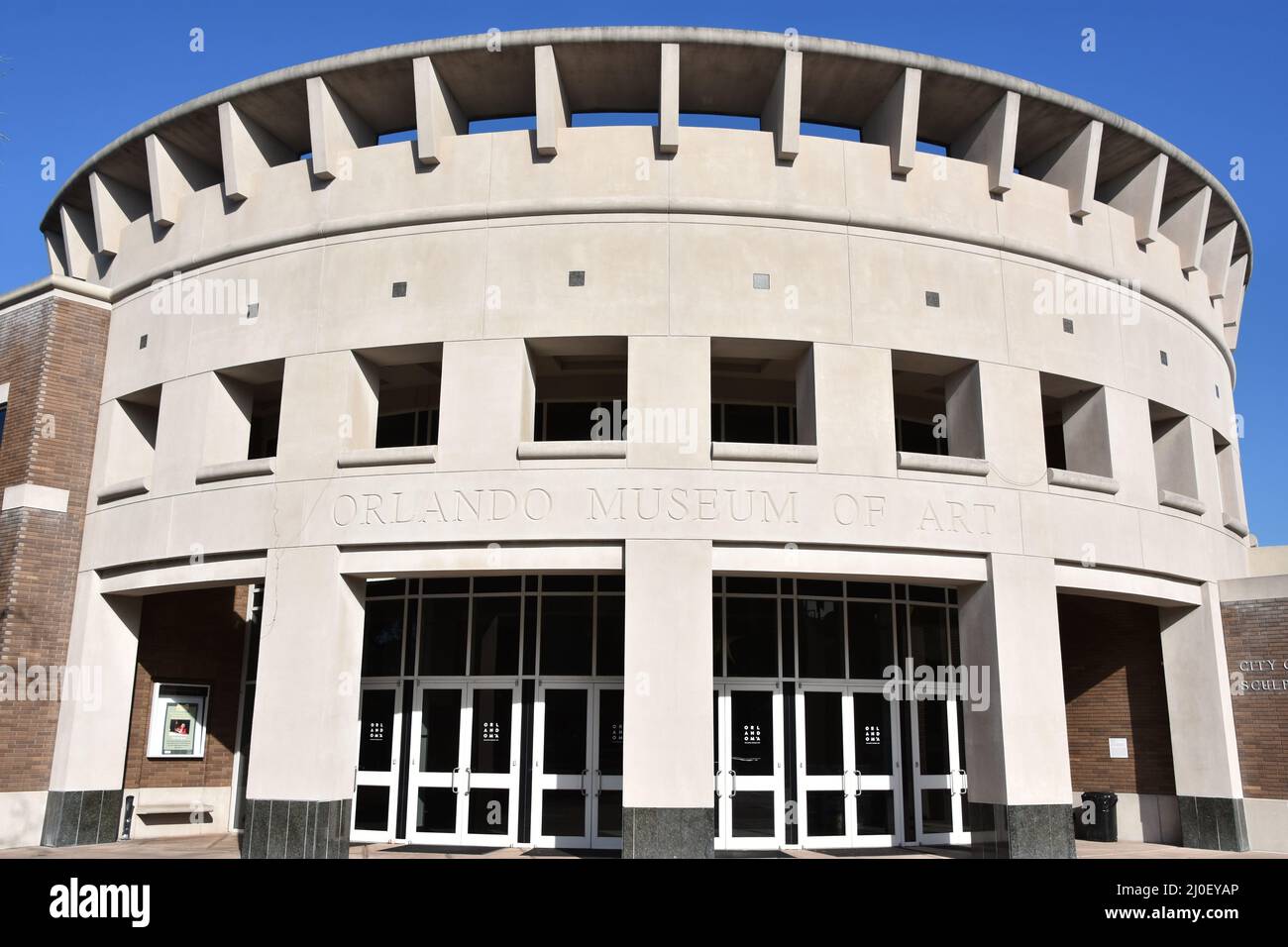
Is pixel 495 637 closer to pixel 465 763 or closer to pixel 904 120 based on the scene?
pixel 465 763

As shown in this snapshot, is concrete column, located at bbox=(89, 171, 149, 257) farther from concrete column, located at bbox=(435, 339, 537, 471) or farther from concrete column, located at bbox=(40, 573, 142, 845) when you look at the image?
concrete column, located at bbox=(435, 339, 537, 471)

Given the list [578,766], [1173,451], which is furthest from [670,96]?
[1173,451]

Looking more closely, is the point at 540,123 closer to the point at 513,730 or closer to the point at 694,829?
the point at 513,730

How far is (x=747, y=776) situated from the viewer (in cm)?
1617

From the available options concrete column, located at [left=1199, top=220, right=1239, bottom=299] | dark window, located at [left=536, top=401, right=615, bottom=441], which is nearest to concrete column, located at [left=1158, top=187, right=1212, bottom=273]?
concrete column, located at [left=1199, top=220, right=1239, bottom=299]

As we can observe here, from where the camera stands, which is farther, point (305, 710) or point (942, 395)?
point (942, 395)

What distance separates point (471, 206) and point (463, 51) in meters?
2.53

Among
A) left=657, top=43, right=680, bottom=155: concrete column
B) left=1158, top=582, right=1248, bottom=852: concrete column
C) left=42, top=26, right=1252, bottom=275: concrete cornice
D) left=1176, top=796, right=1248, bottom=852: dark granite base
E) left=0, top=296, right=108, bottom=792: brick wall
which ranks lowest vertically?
left=1176, top=796, right=1248, bottom=852: dark granite base

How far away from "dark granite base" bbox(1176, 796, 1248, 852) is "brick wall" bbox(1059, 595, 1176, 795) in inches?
34.4

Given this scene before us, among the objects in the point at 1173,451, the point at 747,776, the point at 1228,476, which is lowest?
the point at 747,776

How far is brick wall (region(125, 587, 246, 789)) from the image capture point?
18.5 m

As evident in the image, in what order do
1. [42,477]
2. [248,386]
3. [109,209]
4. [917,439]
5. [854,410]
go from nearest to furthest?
[854,410]
[248,386]
[42,477]
[917,439]
[109,209]

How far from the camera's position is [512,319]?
15344 millimetres

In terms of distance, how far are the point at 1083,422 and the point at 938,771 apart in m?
6.71
